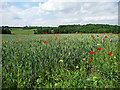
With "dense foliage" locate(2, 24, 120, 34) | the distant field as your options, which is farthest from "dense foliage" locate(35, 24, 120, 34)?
the distant field

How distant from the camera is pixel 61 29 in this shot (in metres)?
7.63

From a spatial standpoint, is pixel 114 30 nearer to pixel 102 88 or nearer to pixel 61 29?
pixel 61 29

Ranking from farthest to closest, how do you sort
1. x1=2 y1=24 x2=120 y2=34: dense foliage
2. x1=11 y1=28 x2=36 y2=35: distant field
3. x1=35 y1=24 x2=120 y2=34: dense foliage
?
x1=35 y1=24 x2=120 y2=34: dense foliage, x1=2 y1=24 x2=120 y2=34: dense foliage, x1=11 y1=28 x2=36 y2=35: distant field

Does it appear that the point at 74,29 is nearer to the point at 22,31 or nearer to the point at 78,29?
the point at 78,29

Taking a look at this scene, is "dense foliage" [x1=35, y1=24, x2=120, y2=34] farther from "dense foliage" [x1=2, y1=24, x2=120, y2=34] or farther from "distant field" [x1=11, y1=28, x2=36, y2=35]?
"distant field" [x1=11, y1=28, x2=36, y2=35]

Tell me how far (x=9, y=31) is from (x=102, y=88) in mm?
4901

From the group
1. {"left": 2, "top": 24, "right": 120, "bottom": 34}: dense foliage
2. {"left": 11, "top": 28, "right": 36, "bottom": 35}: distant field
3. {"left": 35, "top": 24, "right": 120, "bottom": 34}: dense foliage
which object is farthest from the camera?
{"left": 35, "top": 24, "right": 120, "bottom": 34}: dense foliage

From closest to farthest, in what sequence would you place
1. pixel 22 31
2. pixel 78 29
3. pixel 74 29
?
pixel 22 31 < pixel 74 29 < pixel 78 29

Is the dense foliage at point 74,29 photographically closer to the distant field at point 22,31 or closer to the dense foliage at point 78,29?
the dense foliage at point 78,29

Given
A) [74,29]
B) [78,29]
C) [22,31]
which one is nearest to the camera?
[22,31]

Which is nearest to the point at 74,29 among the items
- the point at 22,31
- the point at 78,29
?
the point at 78,29

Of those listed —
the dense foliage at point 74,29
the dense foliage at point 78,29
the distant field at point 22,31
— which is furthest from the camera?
the dense foliage at point 78,29

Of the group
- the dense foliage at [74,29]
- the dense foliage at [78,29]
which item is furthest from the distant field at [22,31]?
the dense foliage at [78,29]

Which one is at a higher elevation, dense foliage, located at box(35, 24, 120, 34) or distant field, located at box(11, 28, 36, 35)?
dense foliage, located at box(35, 24, 120, 34)
